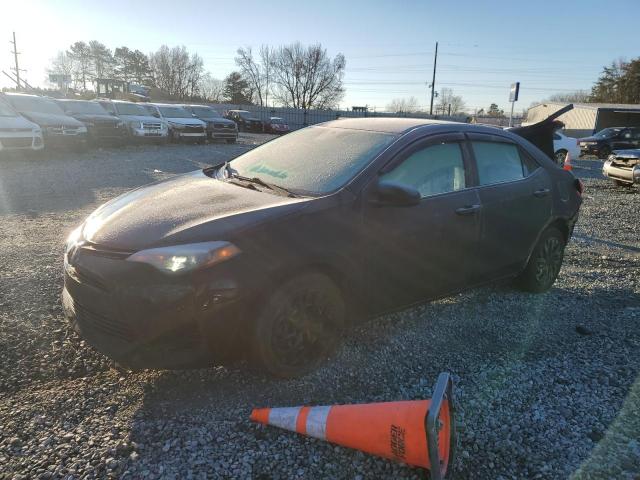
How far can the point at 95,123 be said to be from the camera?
17.3m

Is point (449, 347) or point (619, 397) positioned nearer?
point (619, 397)

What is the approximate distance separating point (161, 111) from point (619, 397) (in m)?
21.9

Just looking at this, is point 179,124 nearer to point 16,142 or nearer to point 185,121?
point 185,121

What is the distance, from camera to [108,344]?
8.76ft

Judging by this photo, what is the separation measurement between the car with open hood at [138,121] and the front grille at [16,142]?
19.3 ft

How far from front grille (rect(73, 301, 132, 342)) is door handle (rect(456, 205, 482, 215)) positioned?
2.52 meters

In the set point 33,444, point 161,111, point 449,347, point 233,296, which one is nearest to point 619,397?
point 449,347

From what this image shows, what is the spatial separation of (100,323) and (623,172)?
15390 millimetres

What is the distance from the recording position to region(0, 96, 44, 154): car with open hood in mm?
12812

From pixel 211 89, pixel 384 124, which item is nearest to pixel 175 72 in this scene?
pixel 211 89

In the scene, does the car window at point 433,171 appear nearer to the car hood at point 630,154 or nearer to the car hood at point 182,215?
the car hood at point 182,215

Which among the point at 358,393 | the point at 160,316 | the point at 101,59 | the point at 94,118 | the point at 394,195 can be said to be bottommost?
the point at 358,393

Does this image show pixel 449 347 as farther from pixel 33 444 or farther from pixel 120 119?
pixel 120 119

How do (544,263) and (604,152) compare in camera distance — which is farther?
(604,152)
